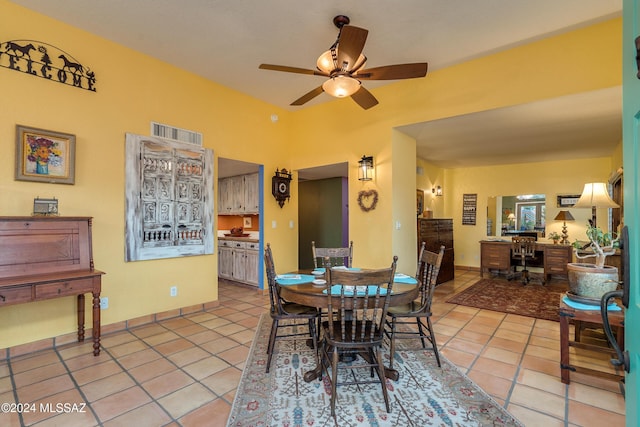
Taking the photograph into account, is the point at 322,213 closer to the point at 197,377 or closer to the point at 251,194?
the point at 251,194

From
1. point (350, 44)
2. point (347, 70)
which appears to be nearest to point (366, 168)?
point (347, 70)

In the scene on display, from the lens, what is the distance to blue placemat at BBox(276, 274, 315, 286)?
8.30 feet

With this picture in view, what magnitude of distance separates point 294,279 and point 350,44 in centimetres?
191

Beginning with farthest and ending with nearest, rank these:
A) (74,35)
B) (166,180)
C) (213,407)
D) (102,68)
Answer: (166,180) < (102,68) < (74,35) < (213,407)

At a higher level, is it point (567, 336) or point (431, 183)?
point (431, 183)

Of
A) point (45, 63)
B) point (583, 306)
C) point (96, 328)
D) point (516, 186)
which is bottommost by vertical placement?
point (96, 328)

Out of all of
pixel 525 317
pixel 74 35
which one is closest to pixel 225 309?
pixel 74 35

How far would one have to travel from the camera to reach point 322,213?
709cm

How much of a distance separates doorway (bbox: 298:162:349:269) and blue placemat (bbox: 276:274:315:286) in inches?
142

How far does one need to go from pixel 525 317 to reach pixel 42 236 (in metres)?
5.27

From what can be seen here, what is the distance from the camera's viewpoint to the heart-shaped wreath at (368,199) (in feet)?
14.3

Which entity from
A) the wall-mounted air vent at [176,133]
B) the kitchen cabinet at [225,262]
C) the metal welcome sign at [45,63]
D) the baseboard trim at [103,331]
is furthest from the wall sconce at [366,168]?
the metal welcome sign at [45,63]

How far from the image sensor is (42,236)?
2734mm

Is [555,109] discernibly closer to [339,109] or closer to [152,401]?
[339,109]
